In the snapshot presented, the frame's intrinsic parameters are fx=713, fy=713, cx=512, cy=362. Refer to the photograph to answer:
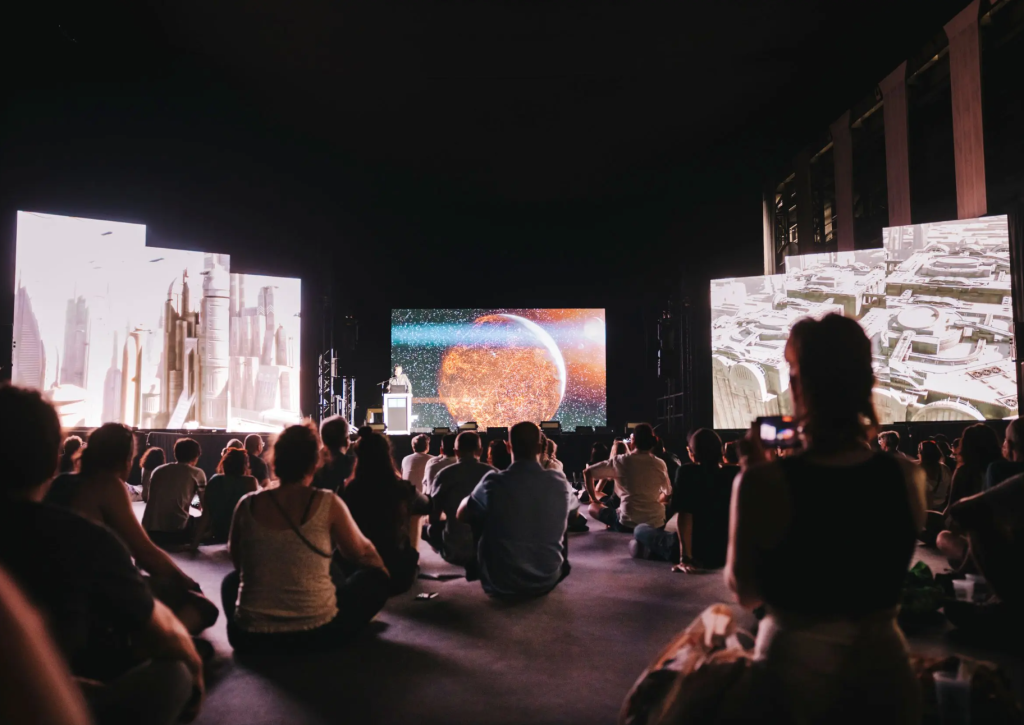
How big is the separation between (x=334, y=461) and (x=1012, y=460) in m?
4.15

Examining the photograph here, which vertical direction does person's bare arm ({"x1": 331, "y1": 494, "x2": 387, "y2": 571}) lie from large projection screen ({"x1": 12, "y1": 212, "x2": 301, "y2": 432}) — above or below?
below

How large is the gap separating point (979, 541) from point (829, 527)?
1.56m

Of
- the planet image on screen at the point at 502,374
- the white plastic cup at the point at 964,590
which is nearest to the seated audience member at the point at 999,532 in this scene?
the white plastic cup at the point at 964,590

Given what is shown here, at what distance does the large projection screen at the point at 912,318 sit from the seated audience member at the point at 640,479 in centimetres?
361

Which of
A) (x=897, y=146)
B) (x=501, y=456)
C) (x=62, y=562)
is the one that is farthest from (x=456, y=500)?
(x=897, y=146)

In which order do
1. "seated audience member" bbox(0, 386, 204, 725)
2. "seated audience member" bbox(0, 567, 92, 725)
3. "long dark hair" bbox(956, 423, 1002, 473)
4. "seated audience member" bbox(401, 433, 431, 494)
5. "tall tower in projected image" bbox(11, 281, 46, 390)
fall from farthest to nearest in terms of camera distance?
"tall tower in projected image" bbox(11, 281, 46, 390) → "seated audience member" bbox(401, 433, 431, 494) → "long dark hair" bbox(956, 423, 1002, 473) → "seated audience member" bbox(0, 386, 204, 725) → "seated audience member" bbox(0, 567, 92, 725)

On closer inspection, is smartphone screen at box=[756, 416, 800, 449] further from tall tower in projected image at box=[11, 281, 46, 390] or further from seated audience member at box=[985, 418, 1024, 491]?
tall tower in projected image at box=[11, 281, 46, 390]

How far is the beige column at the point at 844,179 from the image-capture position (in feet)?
35.4

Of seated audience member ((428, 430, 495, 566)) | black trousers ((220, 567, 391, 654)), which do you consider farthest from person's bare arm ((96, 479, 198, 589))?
seated audience member ((428, 430, 495, 566))

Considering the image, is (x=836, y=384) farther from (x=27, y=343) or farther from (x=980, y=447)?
(x=27, y=343)

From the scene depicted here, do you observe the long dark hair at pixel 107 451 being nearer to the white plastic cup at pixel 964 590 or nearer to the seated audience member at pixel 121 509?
the seated audience member at pixel 121 509

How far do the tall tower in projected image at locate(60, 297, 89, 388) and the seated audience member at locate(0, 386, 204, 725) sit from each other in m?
9.86

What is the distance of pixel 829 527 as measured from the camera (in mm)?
1310

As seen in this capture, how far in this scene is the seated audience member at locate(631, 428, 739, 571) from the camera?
4992mm
